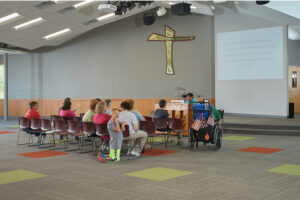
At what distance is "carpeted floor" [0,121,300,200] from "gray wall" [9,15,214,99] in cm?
784

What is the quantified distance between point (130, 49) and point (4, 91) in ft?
22.9

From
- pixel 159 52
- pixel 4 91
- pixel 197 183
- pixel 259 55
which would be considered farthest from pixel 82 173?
pixel 4 91

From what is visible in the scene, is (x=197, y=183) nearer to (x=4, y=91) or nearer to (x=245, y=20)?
(x=245, y=20)

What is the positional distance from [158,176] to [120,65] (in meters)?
12.4

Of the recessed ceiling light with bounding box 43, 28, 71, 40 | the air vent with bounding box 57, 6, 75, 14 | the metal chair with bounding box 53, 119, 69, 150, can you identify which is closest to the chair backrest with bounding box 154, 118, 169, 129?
the metal chair with bounding box 53, 119, 69, 150

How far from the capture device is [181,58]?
52.0ft

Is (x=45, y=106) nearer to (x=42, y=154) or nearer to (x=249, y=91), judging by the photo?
(x=249, y=91)

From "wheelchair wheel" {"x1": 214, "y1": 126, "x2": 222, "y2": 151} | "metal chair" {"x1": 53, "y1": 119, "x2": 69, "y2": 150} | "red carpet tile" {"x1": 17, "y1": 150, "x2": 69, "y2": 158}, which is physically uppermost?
"metal chair" {"x1": 53, "y1": 119, "x2": 69, "y2": 150}

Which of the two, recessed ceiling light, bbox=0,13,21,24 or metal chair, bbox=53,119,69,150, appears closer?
metal chair, bbox=53,119,69,150

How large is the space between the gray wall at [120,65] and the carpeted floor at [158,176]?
25.7ft

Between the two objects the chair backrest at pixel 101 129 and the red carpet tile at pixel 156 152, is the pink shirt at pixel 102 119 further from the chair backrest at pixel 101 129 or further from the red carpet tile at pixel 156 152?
the red carpet tile at pixel 156 152

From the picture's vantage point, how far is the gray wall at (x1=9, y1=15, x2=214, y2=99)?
15.5 m

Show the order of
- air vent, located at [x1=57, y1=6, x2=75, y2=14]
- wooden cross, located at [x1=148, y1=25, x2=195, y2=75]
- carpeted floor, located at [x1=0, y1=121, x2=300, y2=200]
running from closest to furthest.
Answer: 1. carpeted floor, located at [x1=0, y1=121, x2=300, y2=200]
2. air vent, located at [x1=57, y1=6, x2=75, y2=14]
3. wooden cross, located at [x1=148, y1=25, x2=195, y2=75]

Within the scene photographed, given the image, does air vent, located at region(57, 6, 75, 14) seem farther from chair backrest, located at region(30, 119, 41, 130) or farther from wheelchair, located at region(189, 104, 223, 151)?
wheelchair, located at region(189, 104, 223, 151)
